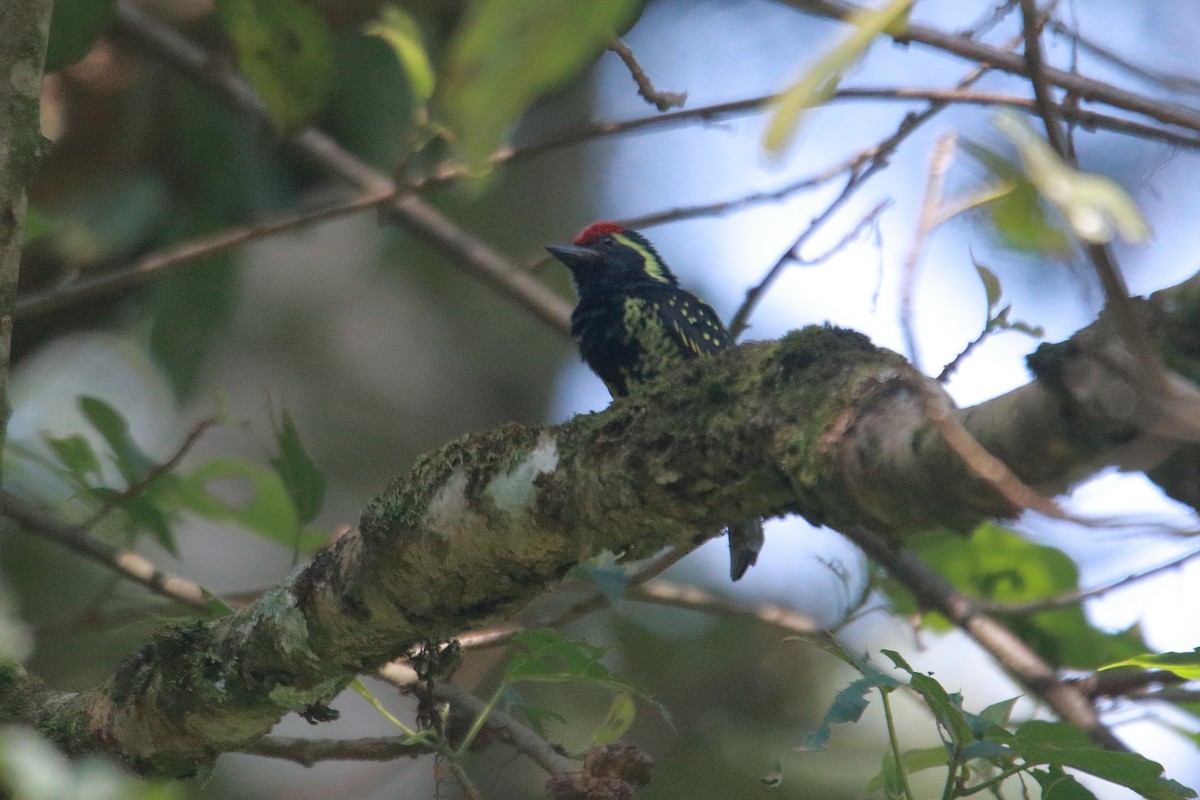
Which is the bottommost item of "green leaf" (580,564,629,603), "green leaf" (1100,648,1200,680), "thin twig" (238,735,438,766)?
"thin twig" (238,735,438,766)

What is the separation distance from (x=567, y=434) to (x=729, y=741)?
372cm

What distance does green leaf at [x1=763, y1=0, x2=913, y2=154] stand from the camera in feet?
2.40

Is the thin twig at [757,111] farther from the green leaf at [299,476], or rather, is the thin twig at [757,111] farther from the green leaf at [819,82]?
the green leaf at [819,82]

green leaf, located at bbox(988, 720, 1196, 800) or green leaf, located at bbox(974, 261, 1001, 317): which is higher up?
green leaf, located at bbox(974, 261, 1001, 317)

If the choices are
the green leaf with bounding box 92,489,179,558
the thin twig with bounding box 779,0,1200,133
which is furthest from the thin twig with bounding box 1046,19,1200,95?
the green leaf with bounding box 92,489,179,558

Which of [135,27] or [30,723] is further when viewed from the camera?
[135,27]

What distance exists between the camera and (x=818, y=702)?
18.1 ft

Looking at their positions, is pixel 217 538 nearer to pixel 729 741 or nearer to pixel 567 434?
pixel 729 741

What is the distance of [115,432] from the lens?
110 inches

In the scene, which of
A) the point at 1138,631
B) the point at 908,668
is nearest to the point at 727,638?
the point at 1138,631

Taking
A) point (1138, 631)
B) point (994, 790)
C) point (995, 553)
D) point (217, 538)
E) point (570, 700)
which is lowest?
point (994, 790)

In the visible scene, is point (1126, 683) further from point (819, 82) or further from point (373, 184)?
point (373, 184)

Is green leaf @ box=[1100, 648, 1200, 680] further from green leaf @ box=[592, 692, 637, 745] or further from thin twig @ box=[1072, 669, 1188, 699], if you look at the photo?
green leaf @ box=[592, 692, 637, 745]

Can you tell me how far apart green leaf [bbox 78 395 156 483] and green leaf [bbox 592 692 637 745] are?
4.65 ft
